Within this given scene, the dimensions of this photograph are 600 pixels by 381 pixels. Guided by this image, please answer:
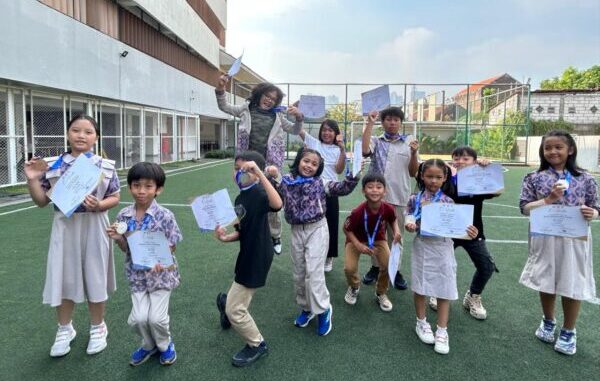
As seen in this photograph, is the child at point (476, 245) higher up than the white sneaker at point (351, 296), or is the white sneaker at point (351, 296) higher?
the child at point (476, 245)

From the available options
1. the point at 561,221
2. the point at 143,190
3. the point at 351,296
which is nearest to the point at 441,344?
the point at 351,296

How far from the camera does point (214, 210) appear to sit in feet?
7.45

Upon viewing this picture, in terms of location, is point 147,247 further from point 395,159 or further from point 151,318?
point 395,159

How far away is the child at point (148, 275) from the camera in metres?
2.31

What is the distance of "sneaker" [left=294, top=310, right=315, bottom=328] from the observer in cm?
296

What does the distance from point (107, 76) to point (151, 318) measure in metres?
12.0

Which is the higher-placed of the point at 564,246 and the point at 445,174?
the point at 445,174

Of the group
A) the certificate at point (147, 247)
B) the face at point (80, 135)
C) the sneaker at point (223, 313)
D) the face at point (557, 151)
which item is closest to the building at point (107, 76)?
the face at point (80, 135)

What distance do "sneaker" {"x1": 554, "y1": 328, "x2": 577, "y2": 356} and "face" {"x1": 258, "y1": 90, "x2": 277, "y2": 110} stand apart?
9.22 ft

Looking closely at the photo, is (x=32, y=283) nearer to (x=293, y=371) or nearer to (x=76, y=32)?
(x=293, y=371)

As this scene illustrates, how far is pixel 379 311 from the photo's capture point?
327 centimetres

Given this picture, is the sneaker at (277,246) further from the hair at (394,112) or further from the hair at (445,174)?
the hair at (445,174)

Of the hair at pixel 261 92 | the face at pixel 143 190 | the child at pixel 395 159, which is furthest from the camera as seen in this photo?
the hair at pixel 261 92

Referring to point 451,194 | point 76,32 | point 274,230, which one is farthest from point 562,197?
point 76,32
